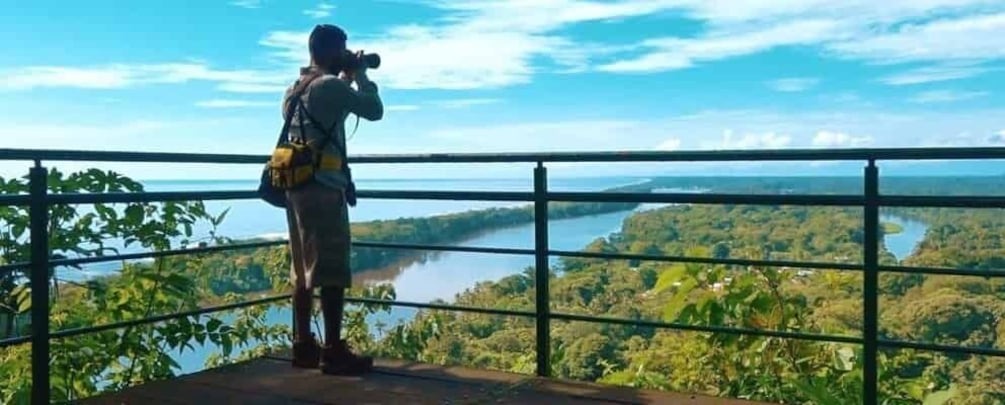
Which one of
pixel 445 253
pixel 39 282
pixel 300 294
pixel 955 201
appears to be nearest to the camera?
pixel 955 201

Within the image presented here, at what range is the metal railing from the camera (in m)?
2.55

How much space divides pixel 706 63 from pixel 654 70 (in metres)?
1.33

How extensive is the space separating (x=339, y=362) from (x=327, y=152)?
84 cm

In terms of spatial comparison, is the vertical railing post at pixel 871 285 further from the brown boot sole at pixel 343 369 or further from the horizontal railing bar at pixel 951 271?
the brown boot sole at pixel 343 369

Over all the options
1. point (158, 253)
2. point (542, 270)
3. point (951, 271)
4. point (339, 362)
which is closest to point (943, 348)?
point (951, 271)

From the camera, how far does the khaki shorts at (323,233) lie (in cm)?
321

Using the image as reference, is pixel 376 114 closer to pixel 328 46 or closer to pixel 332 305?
pixel 328 46

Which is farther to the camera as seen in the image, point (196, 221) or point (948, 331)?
point (196, 221)

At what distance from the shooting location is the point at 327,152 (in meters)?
3.20

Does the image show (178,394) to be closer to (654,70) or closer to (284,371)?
(284,371)

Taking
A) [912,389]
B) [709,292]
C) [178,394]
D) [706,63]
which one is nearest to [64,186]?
[178,394]

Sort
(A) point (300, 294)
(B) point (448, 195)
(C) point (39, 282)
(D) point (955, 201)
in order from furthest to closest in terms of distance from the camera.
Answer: (B) point (448, 195) → (A) point (300, 294) → (C) point (39, 282) → (D) point (955, 201)

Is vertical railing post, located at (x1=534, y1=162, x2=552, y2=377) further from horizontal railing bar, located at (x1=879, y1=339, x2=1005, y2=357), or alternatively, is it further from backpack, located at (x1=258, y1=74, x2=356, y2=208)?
horizontal railing bar, located at (x1=879, y1=339, x2=1005, y2=357)

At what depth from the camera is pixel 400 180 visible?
3.73 meters
